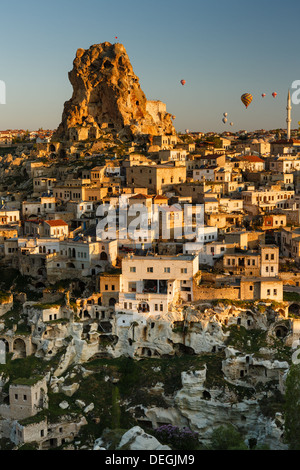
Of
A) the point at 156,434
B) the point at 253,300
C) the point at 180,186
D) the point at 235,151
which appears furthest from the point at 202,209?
the point at 235,151

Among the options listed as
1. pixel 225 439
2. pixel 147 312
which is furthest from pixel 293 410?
pixel 147 312

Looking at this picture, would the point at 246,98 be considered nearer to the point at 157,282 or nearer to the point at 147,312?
the point at 157,282

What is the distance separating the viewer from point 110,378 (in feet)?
104

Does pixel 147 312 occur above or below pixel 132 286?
below

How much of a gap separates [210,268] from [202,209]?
269 inches

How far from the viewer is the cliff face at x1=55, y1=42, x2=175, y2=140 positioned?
2630 inches

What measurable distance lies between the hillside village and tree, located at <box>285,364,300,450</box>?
3.91ft

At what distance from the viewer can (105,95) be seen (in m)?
67.5

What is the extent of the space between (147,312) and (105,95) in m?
39.5

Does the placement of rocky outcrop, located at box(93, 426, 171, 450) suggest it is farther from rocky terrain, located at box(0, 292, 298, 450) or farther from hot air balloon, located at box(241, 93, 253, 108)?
hot air balloon, located at box(241, 93, 253, 108)

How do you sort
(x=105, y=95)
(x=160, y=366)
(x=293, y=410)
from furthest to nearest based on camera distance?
(x=105, y=95) → (x=160, y=366) → (x=293, y=410)

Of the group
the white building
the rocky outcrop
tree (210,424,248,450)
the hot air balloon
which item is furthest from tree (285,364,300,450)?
the hot air balloon

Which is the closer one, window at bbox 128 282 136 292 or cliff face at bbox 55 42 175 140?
window at bbox 128 282 136 292
